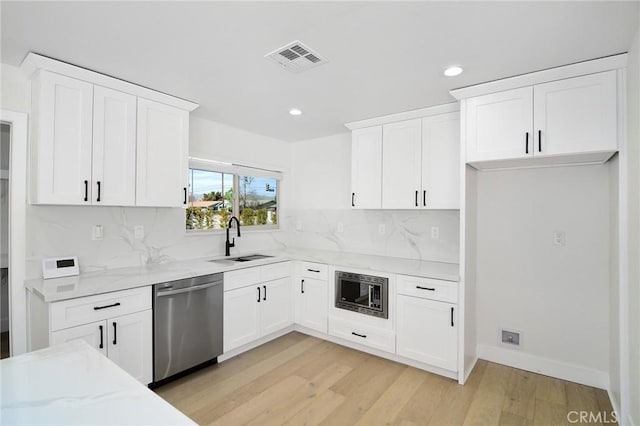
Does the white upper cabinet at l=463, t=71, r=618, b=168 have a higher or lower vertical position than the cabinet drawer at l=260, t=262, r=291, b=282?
higher

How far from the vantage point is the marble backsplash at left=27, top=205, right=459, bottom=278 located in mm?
2520

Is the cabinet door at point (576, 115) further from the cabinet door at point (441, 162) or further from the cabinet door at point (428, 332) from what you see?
the cabinet door at point (428, 332)

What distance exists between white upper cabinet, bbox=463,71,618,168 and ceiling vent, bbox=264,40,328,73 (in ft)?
4.40

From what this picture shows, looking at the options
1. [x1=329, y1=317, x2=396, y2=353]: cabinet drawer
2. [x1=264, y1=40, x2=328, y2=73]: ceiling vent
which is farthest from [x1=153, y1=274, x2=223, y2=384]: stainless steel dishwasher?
[x1=264, y1=40, x2=328, y2=73]: ceiling vent

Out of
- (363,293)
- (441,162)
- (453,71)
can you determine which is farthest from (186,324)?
(453,71)

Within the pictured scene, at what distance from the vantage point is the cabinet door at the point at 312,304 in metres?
3.54

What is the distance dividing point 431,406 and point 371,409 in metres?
0.45

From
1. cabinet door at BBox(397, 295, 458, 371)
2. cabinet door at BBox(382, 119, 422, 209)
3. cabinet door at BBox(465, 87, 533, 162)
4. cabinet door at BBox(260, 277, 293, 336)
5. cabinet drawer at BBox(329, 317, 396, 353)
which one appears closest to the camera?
cabinet door at BBox(465, 87, 533, 162)

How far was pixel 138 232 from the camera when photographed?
9.87ft

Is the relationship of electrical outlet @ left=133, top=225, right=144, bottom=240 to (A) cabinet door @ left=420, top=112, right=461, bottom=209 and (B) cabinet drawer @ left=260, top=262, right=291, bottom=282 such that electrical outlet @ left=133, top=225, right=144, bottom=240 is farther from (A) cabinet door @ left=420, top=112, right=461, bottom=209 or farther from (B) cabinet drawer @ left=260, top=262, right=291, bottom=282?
(A) cabinet door @ left=420, top=112, right=461, bottom=209

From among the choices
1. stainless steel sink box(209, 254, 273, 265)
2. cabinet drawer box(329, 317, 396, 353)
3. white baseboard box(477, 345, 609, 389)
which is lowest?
white baseboard box(477, 345, 609, 389)

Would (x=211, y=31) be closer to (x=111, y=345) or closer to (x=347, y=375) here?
(x=111, y=345)

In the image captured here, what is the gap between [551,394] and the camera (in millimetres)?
2525

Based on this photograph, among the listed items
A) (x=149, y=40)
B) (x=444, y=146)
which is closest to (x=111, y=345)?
(x=149, y=40)
